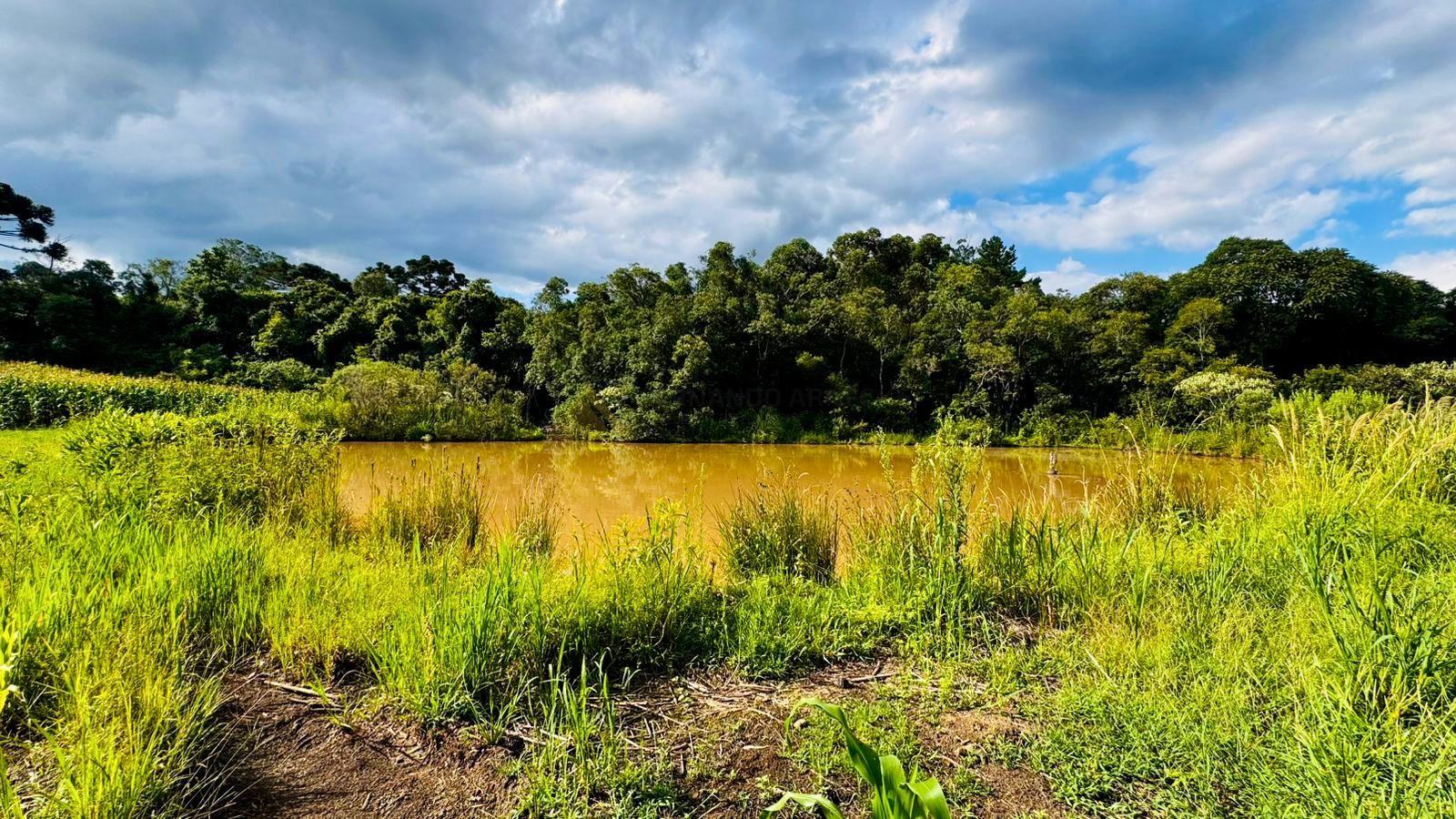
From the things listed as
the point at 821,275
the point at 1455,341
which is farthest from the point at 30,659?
the point at 1455,341

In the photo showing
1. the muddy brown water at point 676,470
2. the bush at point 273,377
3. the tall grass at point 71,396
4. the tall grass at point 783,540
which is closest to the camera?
the tall grass at point 783,540

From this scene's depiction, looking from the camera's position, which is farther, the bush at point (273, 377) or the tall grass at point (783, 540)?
the bush at point (273, 377)

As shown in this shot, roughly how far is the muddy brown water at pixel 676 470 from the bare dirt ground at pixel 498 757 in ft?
6.55

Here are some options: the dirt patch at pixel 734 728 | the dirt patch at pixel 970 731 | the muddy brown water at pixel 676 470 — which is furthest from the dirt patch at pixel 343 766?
the muddy brown water at pixel 676 470

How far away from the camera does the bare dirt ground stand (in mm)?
1509

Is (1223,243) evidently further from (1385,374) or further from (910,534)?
(910,534)

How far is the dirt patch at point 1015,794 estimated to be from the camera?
1.52 m

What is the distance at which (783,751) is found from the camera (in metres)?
1.76

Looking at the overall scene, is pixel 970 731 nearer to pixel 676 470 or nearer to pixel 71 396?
pixel 676 470

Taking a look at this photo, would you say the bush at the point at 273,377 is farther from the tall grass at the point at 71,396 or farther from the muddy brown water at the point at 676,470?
the muddy brown water at the point at 676,470

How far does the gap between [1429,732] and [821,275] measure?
2152 centimetres

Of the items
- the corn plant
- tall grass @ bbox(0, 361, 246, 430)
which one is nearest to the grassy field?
the corn plant

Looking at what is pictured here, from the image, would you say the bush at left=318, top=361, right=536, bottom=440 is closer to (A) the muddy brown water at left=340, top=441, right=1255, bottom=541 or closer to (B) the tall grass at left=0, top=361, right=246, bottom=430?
(A) the muddy brown water at left=340, top=441, right=1255, bottom=541

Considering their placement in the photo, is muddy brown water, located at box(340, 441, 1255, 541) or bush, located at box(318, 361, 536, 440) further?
bush, located at box(318, 361, 536, 440)
